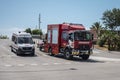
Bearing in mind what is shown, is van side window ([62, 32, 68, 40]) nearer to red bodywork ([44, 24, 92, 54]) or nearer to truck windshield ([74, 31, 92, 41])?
red bodywork ([44, 24, 92, 54])

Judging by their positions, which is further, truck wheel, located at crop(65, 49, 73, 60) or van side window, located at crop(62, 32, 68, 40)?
van side window, located at crop(62, 32, 68, 40)

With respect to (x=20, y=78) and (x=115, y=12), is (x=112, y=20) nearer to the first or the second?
(x=115, y=12)

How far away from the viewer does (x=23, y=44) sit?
34.8 meters

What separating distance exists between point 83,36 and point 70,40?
48.6 inches

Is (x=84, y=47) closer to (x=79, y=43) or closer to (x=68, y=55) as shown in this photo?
(x=79, y=43)

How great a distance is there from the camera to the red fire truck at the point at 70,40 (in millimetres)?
29766

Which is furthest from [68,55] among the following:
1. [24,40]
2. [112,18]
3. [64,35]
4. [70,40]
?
[112,18]

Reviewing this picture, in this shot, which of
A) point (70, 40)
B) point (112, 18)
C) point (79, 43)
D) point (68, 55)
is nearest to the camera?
point (79, 43)

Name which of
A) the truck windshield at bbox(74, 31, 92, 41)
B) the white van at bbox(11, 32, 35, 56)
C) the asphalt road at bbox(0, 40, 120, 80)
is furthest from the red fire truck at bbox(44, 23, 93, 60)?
the asphalt road at bbox(0, 40, 120, 80)

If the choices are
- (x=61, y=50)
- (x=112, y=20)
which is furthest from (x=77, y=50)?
(x=112, y=20)

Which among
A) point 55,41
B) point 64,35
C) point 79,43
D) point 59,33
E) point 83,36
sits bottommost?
point 79,43

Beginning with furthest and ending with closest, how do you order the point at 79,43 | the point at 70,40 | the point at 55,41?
1. the point at 55,41
2. the point at 70,40
3. the point at 79,43

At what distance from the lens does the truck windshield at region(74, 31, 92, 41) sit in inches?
1172

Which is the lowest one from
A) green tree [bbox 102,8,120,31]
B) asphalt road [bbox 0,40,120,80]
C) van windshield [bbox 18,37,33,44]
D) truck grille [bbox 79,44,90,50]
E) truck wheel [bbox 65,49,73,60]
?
asphalt road [bbox 0,40,120,80]
